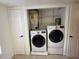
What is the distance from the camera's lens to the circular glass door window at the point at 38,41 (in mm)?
3568

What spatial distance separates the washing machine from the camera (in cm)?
339

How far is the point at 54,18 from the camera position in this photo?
4.00m

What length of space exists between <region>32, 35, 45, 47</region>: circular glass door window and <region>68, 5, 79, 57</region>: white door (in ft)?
3.53

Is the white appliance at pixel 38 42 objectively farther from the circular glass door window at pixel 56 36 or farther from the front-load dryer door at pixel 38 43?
the circular glass door window at pixel 56 36

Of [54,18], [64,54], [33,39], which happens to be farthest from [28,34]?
[64,54]

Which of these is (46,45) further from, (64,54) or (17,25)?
(17,25)

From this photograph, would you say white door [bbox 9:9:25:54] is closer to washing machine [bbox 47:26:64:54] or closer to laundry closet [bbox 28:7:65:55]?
laundry closet [bbox 28:7:65:55]

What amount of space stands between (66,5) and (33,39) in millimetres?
1846

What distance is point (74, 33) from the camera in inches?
125

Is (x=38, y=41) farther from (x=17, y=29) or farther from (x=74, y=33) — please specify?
(x=74, y=33)

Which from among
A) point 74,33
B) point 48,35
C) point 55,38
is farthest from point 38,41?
point 74,33

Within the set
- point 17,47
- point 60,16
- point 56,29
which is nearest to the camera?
point 56,29

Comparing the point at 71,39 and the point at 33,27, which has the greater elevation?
the point at 33,27

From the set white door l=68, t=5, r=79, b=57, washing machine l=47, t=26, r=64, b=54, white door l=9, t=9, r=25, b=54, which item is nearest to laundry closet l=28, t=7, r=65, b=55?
washing machine l=47, t=26, r=64, b=54
